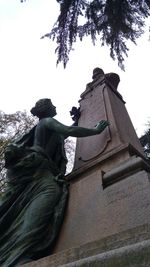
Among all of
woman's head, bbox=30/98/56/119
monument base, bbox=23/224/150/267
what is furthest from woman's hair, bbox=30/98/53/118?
monument base, bbox=23/224/150/267

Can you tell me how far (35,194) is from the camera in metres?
3.31

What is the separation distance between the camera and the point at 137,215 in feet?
8.07

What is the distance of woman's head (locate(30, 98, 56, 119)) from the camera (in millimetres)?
4312

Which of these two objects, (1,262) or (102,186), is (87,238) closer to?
(102,186)

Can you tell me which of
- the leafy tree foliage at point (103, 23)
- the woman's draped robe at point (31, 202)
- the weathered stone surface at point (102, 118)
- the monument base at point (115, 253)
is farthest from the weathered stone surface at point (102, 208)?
the leafy tree foliage at point (103, 23)

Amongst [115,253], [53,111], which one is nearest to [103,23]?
[53,111]

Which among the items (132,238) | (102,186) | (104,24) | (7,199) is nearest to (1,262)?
(7,199)

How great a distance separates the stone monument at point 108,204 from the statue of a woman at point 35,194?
0.14m

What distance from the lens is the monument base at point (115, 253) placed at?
60.9 inches

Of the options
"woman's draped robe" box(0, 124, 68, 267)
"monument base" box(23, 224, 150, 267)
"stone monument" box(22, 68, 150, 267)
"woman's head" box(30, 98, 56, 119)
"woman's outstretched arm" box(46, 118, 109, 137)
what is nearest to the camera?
"monument base" box(23, 224, 150, 267)

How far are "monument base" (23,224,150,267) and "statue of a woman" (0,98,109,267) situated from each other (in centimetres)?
60

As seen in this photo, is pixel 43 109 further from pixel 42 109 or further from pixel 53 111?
pixel 53 111

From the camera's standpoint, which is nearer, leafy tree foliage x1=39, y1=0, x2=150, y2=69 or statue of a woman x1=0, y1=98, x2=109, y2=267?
statue of a woman x1=0, y1=98, x2=109, y2=267

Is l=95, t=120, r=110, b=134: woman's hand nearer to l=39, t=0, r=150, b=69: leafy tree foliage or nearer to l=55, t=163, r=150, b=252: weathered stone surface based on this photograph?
l=55, t=163, r=150, b=252: weathered stone surface
